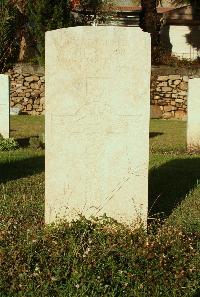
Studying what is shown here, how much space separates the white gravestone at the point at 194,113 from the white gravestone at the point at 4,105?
161 inches

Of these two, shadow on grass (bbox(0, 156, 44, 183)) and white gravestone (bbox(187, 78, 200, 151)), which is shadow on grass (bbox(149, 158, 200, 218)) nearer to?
white gravestone (bbox(187, 78, 200, 151))

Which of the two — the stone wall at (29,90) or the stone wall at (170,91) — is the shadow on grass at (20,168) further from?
the stone wall at (29,90)

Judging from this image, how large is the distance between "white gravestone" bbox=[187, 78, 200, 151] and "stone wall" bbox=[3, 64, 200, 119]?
28.4ft

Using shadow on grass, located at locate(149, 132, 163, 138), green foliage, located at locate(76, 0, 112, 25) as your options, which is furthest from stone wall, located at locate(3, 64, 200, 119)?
shadow on grass, located at locate(149, 132, 163, 138)

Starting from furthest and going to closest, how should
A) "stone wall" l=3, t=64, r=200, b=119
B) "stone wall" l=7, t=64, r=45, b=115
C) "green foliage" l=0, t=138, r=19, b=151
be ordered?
1. "stone wall" l=7, t=64, r=45, b=115
2. "stone wall" l=3, t=64, r=200, b=119
3. "green foliage" l=0, t=138, r=19, b=151

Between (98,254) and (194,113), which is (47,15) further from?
(98,254)

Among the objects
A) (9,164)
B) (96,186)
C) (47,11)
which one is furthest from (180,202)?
(47,11)

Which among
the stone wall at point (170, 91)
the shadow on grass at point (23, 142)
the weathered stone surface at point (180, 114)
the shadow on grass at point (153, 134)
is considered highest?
the stone wall at point (170, 91)

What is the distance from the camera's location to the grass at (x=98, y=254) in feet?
14.5

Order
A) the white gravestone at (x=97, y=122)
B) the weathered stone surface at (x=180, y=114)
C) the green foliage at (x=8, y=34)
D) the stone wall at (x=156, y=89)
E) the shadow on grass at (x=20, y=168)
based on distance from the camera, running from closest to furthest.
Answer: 1. the white gravestone at (x=97, y=122)
2. the shadow on grass at (x=20, y=168)
3. the weathered stone surface at (x=180, y=114)
4. the stone wall at (x=156, y=89)
5. the green foliage at (x=8, y=34)

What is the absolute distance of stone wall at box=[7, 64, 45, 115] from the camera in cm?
2203

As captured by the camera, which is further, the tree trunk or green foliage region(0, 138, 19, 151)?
the tree trunk

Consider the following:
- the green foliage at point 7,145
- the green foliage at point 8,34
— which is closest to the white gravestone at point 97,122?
the green foliage at point 7,145

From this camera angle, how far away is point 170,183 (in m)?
8.43
